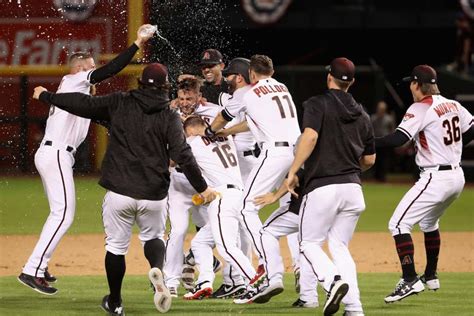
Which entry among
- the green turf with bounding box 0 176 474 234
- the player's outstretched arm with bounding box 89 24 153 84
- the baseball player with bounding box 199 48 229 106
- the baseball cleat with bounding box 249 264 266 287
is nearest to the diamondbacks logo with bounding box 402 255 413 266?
the baseball cleat with bounding box 249 264 266 287

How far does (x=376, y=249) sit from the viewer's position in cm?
1312

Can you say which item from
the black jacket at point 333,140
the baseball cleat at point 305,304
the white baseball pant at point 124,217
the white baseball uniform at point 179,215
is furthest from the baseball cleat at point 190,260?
the black jacket at point 333,140

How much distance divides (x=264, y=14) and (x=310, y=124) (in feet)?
58.3

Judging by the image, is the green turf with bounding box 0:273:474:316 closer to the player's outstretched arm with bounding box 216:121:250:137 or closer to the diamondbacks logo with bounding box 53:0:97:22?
the player's outstretched arm with bounding box 216:121:250:137

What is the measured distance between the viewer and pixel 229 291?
30.6ft

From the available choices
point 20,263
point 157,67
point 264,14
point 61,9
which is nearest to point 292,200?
point 157,67

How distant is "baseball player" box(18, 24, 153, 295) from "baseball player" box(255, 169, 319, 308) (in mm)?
1770

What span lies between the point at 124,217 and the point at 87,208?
34.5 ft

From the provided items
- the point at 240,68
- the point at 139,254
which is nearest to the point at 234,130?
the point at 240,68

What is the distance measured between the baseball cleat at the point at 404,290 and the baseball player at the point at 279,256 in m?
0.65

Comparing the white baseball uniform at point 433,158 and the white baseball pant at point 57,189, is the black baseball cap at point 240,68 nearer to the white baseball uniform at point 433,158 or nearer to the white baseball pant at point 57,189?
the white baseball uniform at point 433,158

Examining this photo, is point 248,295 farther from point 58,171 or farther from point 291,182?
point 58,171

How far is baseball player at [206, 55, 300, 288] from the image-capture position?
9.24 meters

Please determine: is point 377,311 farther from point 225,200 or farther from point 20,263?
point 20,263
